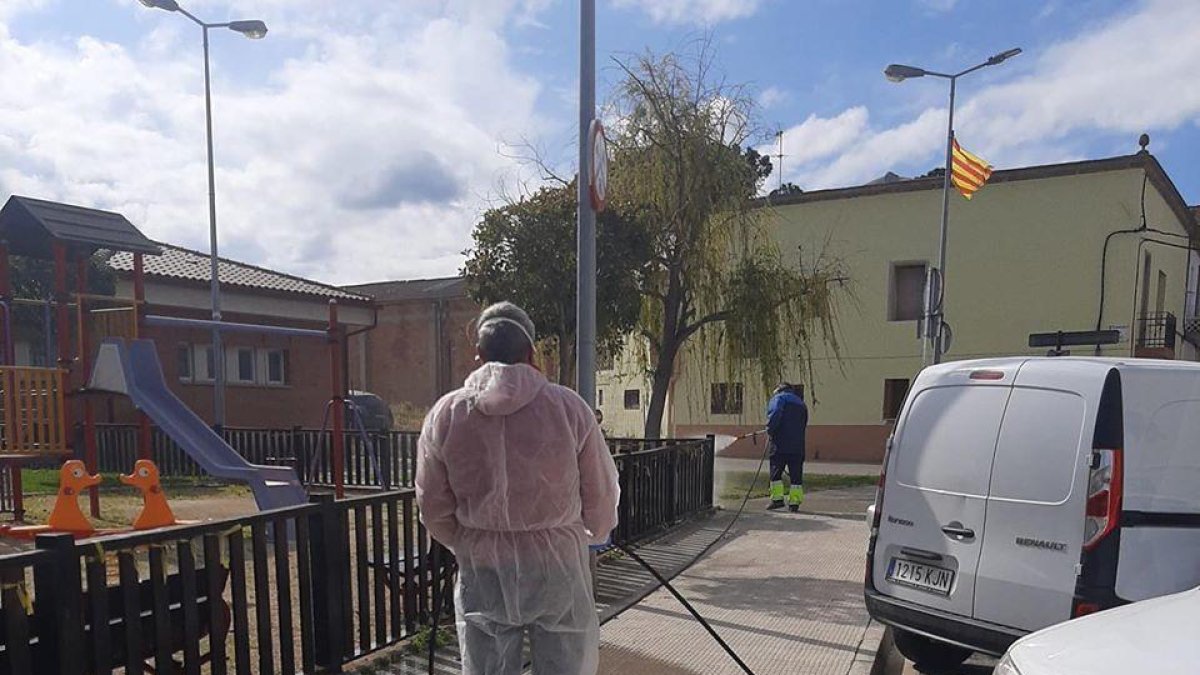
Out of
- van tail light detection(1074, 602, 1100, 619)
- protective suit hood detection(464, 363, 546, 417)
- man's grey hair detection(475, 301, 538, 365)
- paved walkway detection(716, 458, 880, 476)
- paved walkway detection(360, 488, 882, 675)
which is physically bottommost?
paved walkway detection(716, 458, 880, 476)

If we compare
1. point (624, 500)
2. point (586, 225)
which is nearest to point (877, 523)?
point (586, 225)

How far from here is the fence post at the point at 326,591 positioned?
406 centimetres

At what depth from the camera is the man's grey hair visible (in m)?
2.67

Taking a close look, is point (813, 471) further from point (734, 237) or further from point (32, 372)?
point (32, 372)

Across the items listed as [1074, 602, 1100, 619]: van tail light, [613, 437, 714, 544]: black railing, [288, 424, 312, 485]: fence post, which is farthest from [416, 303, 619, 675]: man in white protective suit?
[288, 424, 312, 485]: fence post

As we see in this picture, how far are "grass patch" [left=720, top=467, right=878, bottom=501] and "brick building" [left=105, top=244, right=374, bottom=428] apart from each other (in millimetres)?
8907

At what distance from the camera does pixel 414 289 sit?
37125mm

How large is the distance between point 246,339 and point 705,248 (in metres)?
15.0

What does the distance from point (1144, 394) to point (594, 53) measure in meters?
3.63

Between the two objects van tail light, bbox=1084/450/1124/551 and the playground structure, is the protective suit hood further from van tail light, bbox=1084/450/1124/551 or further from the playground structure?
the playground structure

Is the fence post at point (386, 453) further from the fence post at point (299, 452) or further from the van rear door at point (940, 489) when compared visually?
the van rear door at point (940, 489)

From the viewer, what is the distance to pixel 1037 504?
3.59 m

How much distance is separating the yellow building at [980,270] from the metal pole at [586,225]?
41.6 feet

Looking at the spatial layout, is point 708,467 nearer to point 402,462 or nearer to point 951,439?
point 402,462
